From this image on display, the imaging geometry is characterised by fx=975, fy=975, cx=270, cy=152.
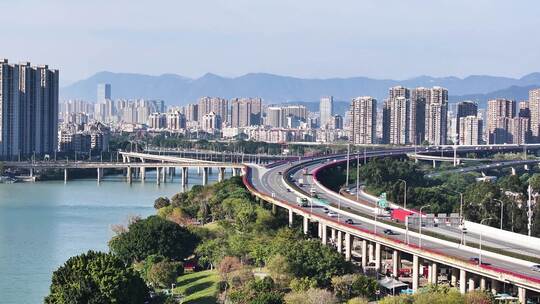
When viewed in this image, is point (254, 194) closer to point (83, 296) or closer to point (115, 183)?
point (83, 296)

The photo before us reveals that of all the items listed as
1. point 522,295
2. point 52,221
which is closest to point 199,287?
point 522,295

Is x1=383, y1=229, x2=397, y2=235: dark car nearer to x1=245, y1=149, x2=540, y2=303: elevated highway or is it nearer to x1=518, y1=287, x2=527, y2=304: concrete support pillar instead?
x1=245, y1=149, x2=540, y2=303: elevated highway

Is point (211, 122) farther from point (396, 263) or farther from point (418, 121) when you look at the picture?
point (396, 263)

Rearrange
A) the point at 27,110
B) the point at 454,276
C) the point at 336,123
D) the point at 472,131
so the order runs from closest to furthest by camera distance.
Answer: the point at 454,276
the point at 27,110
the point at 472,131
the point at 336,123

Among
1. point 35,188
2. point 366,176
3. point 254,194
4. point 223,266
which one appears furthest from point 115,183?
point 223,266

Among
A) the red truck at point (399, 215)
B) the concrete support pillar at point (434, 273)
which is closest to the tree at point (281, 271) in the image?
the concrete support pillar at point (434, 273)

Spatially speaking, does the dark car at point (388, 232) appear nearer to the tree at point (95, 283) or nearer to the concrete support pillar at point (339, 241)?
the concrete support pillar at point (339, 241)
